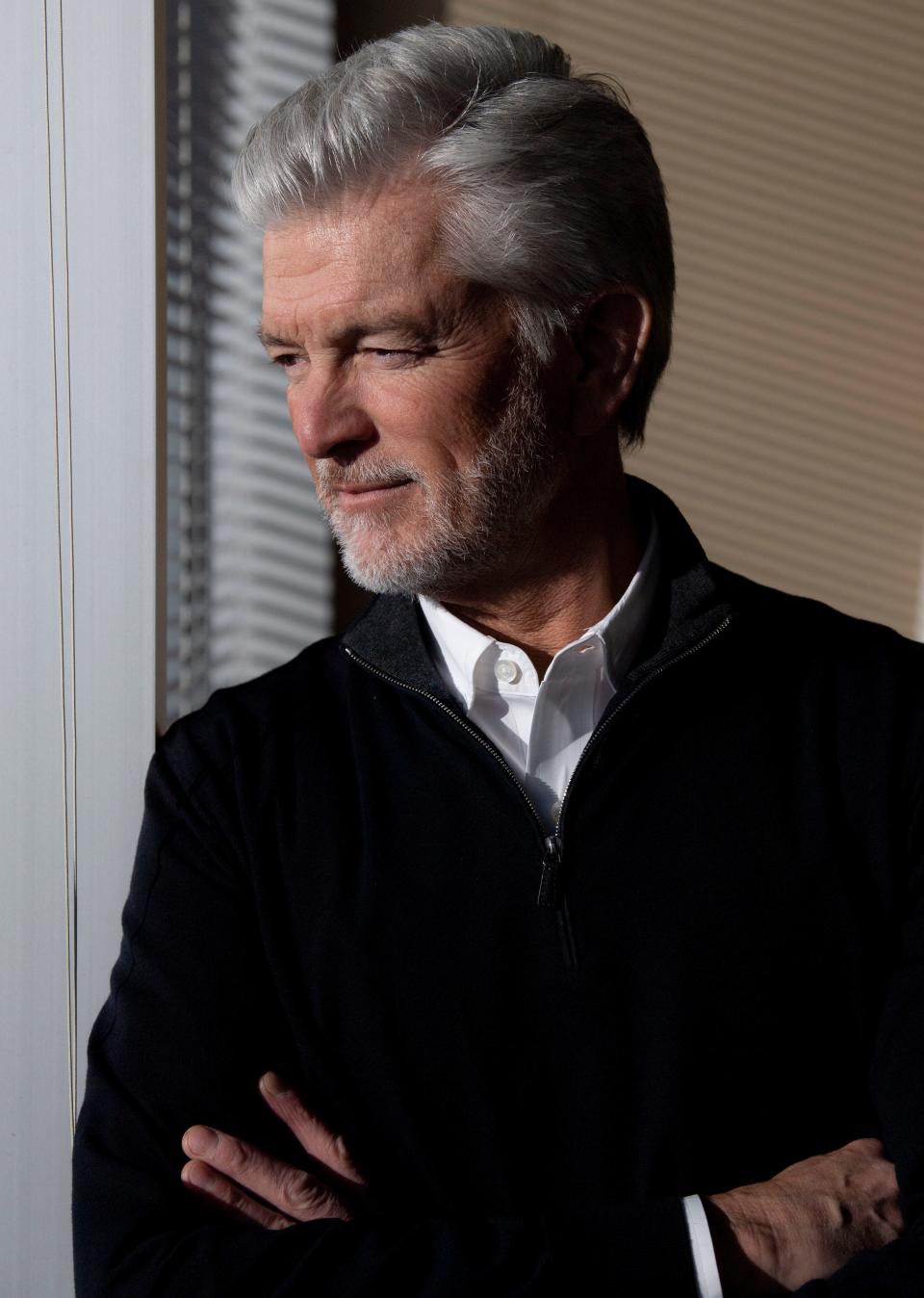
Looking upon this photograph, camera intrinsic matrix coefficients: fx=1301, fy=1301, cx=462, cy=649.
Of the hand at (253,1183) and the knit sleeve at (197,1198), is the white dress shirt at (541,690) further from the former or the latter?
the hand at (253,1183)

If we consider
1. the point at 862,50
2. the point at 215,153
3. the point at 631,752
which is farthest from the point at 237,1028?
the point at 862,50

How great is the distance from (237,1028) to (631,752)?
467mm

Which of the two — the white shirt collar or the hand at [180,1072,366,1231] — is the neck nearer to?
the white shirt collar

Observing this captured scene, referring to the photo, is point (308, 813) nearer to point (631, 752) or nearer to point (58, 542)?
point (631, 752)

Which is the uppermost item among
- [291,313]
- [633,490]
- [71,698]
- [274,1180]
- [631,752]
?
[291,313]

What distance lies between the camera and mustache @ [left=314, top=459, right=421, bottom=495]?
4.14ft

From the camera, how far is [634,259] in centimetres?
138

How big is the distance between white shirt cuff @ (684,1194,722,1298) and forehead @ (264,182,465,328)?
33.6 inches

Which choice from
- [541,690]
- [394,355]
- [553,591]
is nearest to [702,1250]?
[541,690]

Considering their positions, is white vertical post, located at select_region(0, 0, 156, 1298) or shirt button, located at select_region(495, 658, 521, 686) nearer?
shirt button, located at select_region(495, 658, 521, 686)

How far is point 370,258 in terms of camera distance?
1.21 m

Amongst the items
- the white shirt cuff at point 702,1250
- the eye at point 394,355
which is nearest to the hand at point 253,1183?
the white shirt cuff at point 702,1250

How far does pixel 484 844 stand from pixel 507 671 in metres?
0.18

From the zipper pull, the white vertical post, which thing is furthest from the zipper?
the white vertical post
